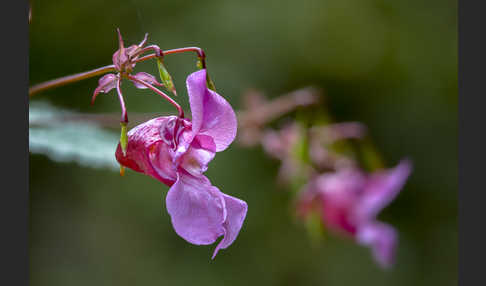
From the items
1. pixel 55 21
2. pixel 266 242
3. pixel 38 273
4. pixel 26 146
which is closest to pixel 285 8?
pixel 266 242

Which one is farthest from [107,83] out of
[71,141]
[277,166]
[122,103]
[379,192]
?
[277,166]

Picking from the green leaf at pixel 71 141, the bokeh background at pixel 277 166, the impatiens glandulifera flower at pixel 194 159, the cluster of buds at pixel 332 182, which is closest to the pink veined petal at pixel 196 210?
the impatiens glandulifera flower at pixel 194 159

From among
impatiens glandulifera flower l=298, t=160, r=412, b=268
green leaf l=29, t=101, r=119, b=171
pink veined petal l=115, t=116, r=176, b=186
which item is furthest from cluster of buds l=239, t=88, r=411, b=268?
pink veined petal l=115, t=116, r=176, b=186

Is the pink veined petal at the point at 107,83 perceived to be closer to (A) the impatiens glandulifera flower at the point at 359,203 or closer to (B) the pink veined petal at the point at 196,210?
(B) the pink veined petal at the point at 196,210

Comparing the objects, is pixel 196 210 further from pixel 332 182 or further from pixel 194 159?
pixel 332 182

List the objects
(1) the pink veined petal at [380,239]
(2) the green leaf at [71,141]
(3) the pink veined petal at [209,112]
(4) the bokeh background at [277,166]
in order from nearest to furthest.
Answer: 1. (3) the pink veined petal at [209,112]
2. (2) the green leaf at [71,141]
3. (1) the pink veined petal at [380,239]
4. (4) the bokeh background at [277,166]

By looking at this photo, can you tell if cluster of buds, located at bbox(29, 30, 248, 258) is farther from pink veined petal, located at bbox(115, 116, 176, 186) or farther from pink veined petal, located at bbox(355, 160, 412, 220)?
pink veined petal, located at bbox(355, 160, 412, 220)
